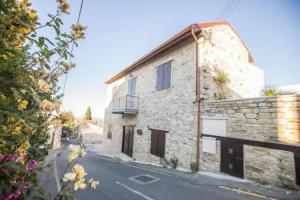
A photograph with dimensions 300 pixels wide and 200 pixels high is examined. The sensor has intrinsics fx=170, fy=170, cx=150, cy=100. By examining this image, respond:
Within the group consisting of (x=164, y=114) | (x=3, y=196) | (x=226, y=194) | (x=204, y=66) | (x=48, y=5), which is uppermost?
(x=204, y=66)

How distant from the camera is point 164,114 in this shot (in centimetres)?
1043

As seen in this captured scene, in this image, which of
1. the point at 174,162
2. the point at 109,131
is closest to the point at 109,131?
the point at 109,131

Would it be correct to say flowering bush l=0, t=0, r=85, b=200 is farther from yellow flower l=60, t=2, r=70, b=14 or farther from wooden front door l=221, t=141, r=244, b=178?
wooden front door l=221, t=141, r=244, b=178

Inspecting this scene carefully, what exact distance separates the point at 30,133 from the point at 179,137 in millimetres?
8008

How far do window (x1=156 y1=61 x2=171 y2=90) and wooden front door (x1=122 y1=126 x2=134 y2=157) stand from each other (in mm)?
4676

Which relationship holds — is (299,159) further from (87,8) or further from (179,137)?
(87,8)

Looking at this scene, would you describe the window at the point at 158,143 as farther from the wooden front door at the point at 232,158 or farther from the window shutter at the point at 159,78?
the wooden front door at the point at 232,158

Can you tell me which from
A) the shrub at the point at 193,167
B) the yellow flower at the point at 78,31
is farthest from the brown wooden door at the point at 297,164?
the yellow flower at the point at 78,31

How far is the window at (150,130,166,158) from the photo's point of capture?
1019 cm

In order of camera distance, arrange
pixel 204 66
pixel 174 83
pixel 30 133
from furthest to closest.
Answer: pixel 174 83
pixel 204 66
pixel 30 133

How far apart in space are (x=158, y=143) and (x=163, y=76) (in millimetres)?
4277

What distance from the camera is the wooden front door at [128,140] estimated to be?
1379 cm

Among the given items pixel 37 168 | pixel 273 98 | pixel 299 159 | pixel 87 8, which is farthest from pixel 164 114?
pixel 37 168

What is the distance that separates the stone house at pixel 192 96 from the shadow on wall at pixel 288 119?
990mm
